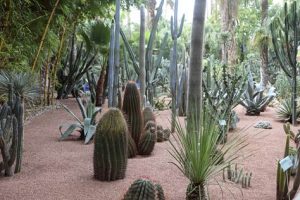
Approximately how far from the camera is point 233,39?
1388 cm

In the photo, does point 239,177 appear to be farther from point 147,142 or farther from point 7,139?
point 7,139

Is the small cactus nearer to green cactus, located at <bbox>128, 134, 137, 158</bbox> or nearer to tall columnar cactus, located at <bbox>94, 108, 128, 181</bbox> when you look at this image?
green cactus, located at <bbox>128, 134, 137, 158</bbox>

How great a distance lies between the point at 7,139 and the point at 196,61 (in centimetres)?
196

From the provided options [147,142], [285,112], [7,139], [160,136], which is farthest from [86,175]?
[285,112]

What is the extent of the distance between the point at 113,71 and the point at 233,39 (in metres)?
9.69

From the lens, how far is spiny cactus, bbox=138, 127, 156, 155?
4277 millimetres

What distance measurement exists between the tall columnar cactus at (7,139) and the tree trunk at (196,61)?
5.42 ft

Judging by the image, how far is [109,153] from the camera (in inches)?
131

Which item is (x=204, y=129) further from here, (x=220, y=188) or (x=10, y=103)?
(x=10, y=103)

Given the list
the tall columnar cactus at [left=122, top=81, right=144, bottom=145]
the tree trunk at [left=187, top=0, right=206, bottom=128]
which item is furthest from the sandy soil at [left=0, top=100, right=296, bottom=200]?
the tree trunk at [left=187, top=0, right=206, bottom=128]

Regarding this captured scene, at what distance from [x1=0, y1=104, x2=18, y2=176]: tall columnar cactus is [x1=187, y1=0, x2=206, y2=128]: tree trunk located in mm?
1651

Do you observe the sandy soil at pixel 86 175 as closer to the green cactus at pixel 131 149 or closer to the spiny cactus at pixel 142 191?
the green cactus at pixel 131 149

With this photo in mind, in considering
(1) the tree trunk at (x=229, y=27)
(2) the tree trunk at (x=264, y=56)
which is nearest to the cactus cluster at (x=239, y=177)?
(2) the tree trunk at (x=264, y=56)

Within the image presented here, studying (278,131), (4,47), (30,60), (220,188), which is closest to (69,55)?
(30,60)
